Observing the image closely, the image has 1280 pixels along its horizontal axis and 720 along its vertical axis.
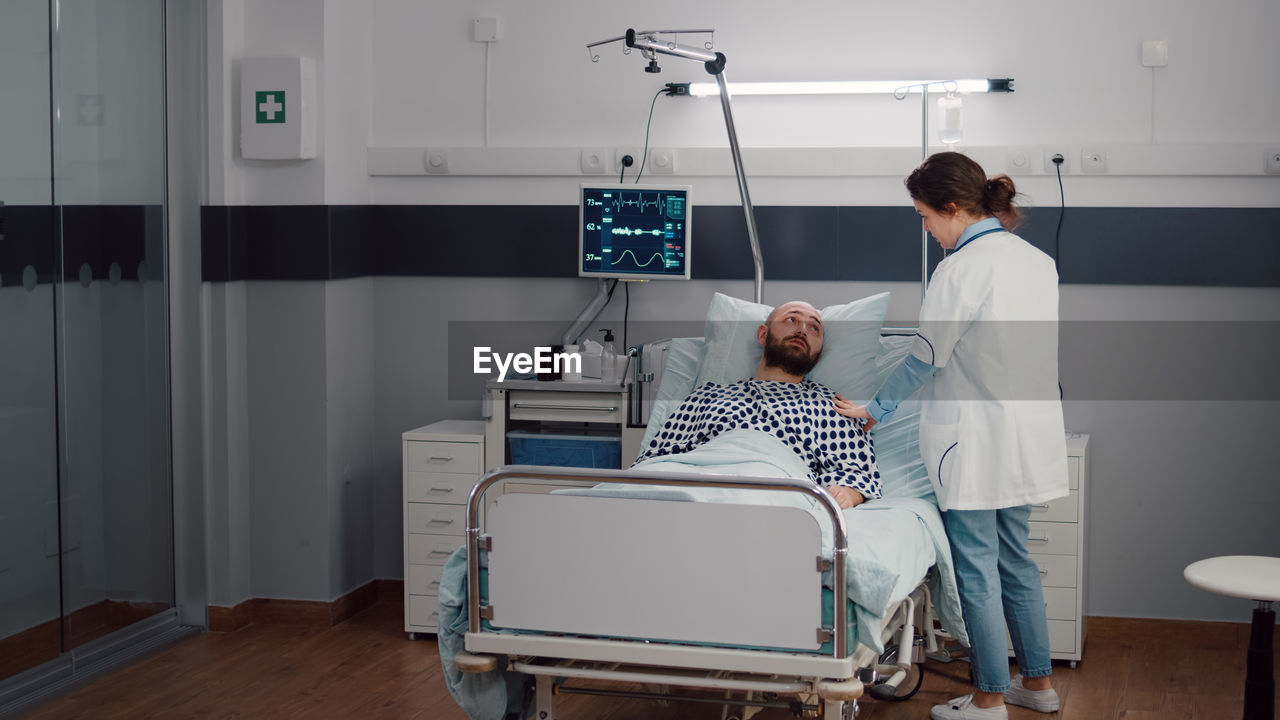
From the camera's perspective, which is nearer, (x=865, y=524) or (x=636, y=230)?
(x=865, y=524)

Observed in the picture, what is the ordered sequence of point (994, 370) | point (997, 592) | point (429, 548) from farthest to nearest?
point (429, 548), point (997, 592), point (994, 370)

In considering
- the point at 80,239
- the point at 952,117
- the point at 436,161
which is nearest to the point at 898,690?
the point at 952,117

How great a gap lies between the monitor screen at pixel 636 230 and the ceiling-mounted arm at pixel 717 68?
21cm

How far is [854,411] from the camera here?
10.6ft

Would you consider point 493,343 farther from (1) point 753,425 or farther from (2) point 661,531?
(2) point 661,531

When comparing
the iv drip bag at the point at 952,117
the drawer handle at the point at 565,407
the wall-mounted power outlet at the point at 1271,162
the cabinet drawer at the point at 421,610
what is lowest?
the cabinet drawer at the point at 421,610

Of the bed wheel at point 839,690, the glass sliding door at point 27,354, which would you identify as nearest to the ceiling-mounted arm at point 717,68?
the glass sliding door at point 27,354

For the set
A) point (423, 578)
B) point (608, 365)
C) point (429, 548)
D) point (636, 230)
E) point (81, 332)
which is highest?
point (636, 230)

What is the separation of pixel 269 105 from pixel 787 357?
192 cm

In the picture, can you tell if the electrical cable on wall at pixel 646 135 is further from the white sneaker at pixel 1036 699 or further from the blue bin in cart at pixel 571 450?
the white sneaker at pixel 1036 699

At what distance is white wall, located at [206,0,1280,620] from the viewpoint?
3.84 m

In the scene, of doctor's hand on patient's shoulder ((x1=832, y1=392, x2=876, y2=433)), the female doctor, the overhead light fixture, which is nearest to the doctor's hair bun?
the female doctor

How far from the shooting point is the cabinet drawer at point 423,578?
12.6ft

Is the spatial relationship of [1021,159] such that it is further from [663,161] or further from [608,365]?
[608,365]
